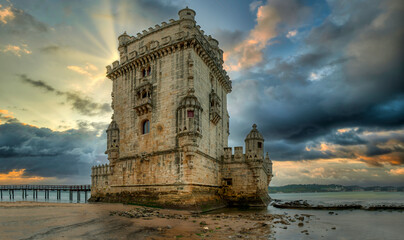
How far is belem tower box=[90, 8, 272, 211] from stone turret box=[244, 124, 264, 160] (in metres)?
0.11

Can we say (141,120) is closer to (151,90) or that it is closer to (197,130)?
(151,90)

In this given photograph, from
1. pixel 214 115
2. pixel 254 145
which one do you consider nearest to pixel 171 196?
pixel 214 115

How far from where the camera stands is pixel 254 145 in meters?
30.3

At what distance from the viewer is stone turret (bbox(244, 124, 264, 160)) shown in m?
29.9

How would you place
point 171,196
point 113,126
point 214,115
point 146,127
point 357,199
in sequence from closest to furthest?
point 171,196 < point 146,127 < point 214,115 < point 113,126 < point 357,199

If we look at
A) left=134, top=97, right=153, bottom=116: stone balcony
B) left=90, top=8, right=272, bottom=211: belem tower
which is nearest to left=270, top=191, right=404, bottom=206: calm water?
left=90, top=8, right=272, bottom=211: belem tower

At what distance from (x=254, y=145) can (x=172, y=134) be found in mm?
10788

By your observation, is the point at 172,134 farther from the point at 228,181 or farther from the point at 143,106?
the point at 228,181

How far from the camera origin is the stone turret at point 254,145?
98.2 feet

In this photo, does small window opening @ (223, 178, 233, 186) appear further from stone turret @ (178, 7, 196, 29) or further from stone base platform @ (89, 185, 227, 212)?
stone turret @ (178, 7, 196, 29)

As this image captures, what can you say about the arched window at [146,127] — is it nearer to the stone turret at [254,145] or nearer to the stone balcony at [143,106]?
the stone balcony at [143,106]

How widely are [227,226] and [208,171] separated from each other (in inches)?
452

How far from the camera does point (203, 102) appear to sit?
26953 mm

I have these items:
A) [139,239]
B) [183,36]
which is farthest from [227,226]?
[183,36]
